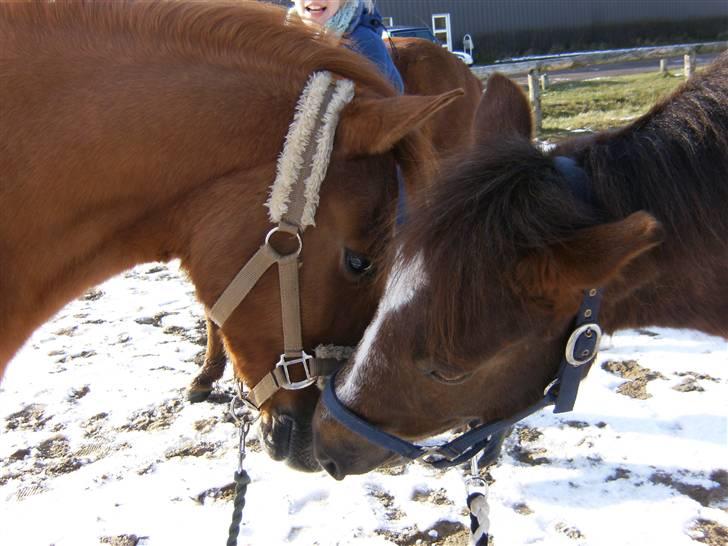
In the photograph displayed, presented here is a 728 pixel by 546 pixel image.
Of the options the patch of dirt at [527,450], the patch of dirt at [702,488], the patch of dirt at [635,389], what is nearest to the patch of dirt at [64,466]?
the patch of dirt at [527,450]

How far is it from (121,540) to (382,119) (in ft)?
6.54

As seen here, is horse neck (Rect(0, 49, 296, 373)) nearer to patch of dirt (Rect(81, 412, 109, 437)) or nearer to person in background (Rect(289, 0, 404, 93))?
person in background (Rect(289, 0, 404, 93))

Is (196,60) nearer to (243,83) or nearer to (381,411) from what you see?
(243,83)

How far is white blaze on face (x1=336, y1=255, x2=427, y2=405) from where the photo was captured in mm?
1491

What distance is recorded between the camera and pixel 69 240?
67.7 inches

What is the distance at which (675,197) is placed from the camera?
4.83ft

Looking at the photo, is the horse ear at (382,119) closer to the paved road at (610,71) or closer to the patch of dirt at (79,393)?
the patch of dirt at (79,393)

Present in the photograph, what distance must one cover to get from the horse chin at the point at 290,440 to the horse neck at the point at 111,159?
0.62m

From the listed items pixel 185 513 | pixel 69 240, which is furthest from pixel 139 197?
pixel 185 513

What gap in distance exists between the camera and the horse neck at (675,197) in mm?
1472

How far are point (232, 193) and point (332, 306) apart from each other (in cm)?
42

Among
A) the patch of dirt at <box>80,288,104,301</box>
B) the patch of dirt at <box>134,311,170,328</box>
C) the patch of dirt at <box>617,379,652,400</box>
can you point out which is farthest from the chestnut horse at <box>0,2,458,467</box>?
the patch of dirt at <box>80,288,104,301</box>

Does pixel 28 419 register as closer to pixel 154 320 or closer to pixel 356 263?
pixel 154 320

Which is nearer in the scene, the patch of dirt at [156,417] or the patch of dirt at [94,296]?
the patch of dirt at [156,417]
